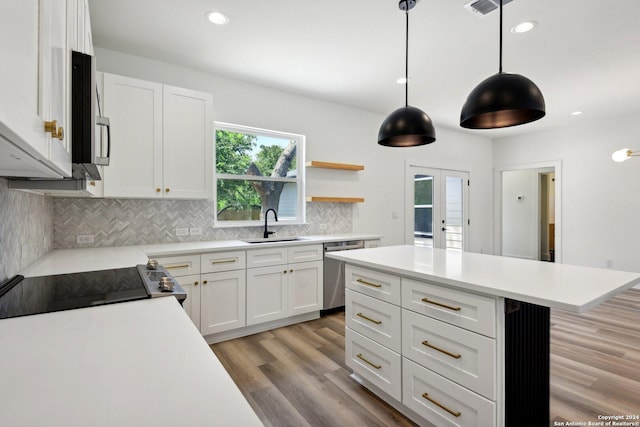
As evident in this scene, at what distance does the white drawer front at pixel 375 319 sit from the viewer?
76.8 inches

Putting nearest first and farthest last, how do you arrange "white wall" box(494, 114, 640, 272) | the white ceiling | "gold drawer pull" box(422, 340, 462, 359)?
"gold drawer pull" box(422, 340, 462, 359) → the white ceiling → "white wall" box(494, 114, 640, 272)

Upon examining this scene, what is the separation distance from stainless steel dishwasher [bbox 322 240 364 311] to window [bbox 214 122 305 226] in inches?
26.1

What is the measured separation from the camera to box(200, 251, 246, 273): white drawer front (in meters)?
2.89

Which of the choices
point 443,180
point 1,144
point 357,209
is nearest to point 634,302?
point 443,180

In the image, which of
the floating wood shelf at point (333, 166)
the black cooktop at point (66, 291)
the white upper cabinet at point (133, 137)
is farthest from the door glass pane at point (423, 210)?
the black cooktop at point (66, 291)

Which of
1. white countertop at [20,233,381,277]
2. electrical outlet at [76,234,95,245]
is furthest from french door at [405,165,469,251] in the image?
electrical outlet at [76,234,95,245]

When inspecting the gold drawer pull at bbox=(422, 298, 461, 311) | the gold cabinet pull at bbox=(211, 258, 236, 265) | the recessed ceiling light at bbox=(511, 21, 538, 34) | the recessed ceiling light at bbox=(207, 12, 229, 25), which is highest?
the recessed ceiling light at bbox=(511, 21, 538, 34)

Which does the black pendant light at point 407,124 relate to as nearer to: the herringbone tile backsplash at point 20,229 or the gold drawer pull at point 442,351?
the gold drawer pull at point 442,351

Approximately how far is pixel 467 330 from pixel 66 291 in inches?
72.0

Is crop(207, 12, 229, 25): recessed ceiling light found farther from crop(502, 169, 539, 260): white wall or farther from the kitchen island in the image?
crop(502, 169, 539, 260): white wall

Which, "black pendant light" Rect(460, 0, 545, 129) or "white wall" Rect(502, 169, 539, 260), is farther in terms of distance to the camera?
"white wall" Rect(502, 169, 539, 260)

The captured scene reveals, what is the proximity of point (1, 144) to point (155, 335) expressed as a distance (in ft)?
1.95

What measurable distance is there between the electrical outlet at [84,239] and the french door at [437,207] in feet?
13.8

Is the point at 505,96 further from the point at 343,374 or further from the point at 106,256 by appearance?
the point at 106,256
